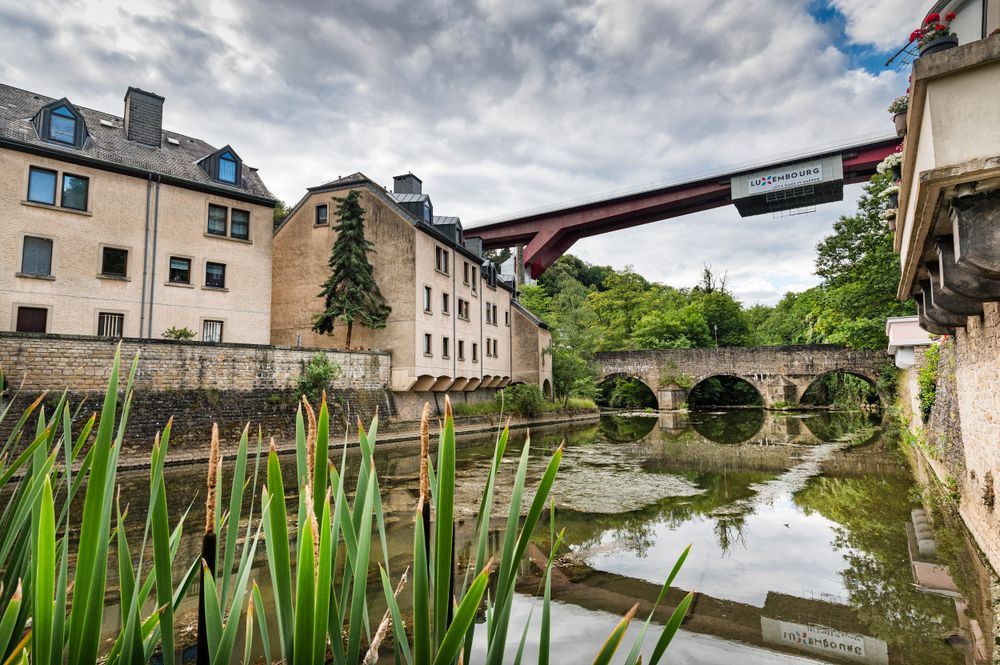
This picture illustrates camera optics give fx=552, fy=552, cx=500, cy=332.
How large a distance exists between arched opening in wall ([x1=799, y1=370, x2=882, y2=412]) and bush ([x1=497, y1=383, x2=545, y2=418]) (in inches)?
789

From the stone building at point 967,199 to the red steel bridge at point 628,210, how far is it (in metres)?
17.8

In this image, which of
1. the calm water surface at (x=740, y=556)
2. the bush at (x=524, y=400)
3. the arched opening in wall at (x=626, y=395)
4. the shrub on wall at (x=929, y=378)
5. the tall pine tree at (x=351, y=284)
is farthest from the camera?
the arched opening in wall at (x=626, y=395)

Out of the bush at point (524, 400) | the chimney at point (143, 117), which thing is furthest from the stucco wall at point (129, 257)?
the bush at point (524, 400)

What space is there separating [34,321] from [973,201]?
65.9 feet

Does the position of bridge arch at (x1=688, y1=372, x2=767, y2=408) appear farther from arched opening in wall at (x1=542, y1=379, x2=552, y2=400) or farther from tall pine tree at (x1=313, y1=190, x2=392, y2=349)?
tall pine tree at (x1=313, y1=190, x2=392, y2=349)

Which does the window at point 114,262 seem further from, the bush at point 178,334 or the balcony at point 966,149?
the balcony at point 966,149

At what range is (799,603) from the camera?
4.59 m

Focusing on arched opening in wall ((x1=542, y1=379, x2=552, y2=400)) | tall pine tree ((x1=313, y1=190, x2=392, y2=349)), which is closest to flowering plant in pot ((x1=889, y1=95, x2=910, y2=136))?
tall pine tree ((x1=313, y1=190, x2=392, y2=349))

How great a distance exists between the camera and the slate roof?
1592cm

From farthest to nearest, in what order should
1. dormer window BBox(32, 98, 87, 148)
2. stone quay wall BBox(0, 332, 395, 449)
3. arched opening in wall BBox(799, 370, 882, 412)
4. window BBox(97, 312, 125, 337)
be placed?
arched opening in wall BBox(799, 370, 882, 412), window BBox(97, 312, 125, 337), dormer window BBox(32, 98, 87, 148), stone quay wall BBox(0, 332, 395, 449)

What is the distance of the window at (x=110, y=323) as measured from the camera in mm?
16469

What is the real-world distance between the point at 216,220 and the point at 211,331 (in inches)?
154

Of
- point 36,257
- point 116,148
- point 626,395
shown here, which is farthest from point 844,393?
point 36,257

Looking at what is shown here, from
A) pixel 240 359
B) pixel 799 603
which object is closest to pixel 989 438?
pixel 799 603
